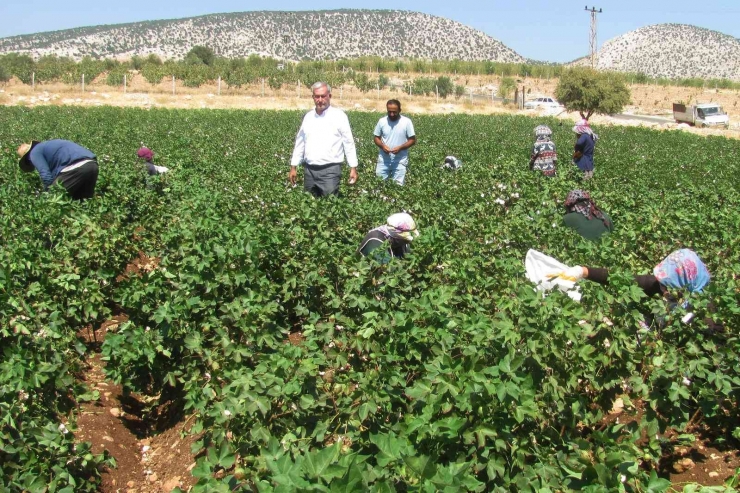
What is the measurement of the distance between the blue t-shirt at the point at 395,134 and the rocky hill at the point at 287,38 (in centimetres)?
11852

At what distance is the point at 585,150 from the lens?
9.68m

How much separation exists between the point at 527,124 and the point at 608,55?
140490mm

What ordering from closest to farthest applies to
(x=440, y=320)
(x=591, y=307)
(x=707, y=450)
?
(x=440, y=320) < (x=591, y=307) < (x=707, y=450)

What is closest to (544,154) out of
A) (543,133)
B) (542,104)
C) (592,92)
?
(543,133)

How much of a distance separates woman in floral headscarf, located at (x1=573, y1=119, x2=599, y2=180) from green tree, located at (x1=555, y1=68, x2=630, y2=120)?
109 ft

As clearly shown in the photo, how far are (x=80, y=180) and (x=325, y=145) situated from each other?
2.66 meters

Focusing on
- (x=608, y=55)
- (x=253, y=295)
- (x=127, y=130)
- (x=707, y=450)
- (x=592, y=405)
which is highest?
(x=608, y=55)

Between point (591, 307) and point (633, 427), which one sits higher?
point (591, 307)

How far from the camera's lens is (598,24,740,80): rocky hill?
131625mm

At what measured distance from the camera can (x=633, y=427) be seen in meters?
2.61

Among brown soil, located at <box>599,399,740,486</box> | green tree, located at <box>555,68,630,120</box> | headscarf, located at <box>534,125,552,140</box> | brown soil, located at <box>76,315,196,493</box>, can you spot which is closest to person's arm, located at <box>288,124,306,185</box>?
brown soil, located at <box>76,315,196,493</box>

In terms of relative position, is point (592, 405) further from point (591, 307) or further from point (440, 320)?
point (440, 320)

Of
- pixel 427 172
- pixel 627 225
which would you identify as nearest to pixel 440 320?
pixel 627 225

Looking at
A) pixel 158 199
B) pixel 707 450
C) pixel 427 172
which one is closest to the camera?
pixel 707 450
